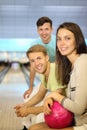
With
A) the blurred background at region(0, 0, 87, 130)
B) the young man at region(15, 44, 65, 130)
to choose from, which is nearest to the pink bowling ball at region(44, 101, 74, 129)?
the young man at region(15, 44, 65, 130)

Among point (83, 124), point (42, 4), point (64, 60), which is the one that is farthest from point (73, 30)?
point (42, 4)

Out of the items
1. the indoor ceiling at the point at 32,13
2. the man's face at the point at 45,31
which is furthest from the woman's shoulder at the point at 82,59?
the indoor ceiling at the point at 32,13

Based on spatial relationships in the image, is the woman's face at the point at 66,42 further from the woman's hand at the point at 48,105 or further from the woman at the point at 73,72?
the woman's hand at the point at 48,105

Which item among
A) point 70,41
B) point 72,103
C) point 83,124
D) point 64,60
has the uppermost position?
point 70,41

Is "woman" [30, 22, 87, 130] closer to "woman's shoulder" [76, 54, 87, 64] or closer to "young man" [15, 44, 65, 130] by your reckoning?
"woman's shoulder" [76, 54, 87, 64]

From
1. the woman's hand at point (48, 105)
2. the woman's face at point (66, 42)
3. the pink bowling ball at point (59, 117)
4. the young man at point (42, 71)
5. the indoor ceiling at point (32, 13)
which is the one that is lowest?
the pink bowling ball at point (59, 117)

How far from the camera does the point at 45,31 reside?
9.79ft

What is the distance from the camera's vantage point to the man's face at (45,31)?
298 centimetres

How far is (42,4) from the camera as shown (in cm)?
1057

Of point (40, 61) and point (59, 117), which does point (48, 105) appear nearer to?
point (59, 117)

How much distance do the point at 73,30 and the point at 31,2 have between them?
904cm

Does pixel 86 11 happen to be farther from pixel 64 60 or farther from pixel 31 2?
pixel 64 60

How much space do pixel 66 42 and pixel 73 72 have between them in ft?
0.58

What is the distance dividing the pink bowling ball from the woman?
0.03 m
